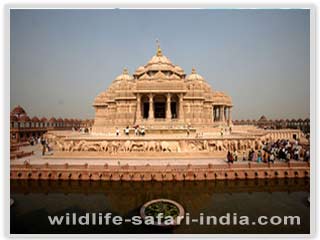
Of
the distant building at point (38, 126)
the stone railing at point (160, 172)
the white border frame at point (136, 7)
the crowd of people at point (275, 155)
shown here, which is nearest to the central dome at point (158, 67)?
the distant building at point (38, 126)

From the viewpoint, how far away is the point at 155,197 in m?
12.3

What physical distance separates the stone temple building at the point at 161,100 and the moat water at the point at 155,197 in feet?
30.1

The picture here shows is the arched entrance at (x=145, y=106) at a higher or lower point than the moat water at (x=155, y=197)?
higher

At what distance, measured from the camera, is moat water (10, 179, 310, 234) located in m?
9.82

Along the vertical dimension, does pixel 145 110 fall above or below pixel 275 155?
above

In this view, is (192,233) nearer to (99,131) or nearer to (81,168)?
(81,168)

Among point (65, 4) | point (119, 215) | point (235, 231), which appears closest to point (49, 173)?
point (119, 215)

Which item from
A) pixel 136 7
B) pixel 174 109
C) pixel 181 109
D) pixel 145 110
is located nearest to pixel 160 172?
pixel 136 7

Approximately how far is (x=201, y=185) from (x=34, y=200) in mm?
6981

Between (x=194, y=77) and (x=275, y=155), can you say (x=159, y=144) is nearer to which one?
(x=275, y=155)

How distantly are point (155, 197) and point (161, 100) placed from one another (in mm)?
15528

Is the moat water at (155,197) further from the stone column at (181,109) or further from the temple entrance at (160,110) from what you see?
the temple entrance at (160,110)

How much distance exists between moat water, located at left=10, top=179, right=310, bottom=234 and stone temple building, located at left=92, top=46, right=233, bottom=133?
9.18 meters

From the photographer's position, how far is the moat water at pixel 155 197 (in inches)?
387
